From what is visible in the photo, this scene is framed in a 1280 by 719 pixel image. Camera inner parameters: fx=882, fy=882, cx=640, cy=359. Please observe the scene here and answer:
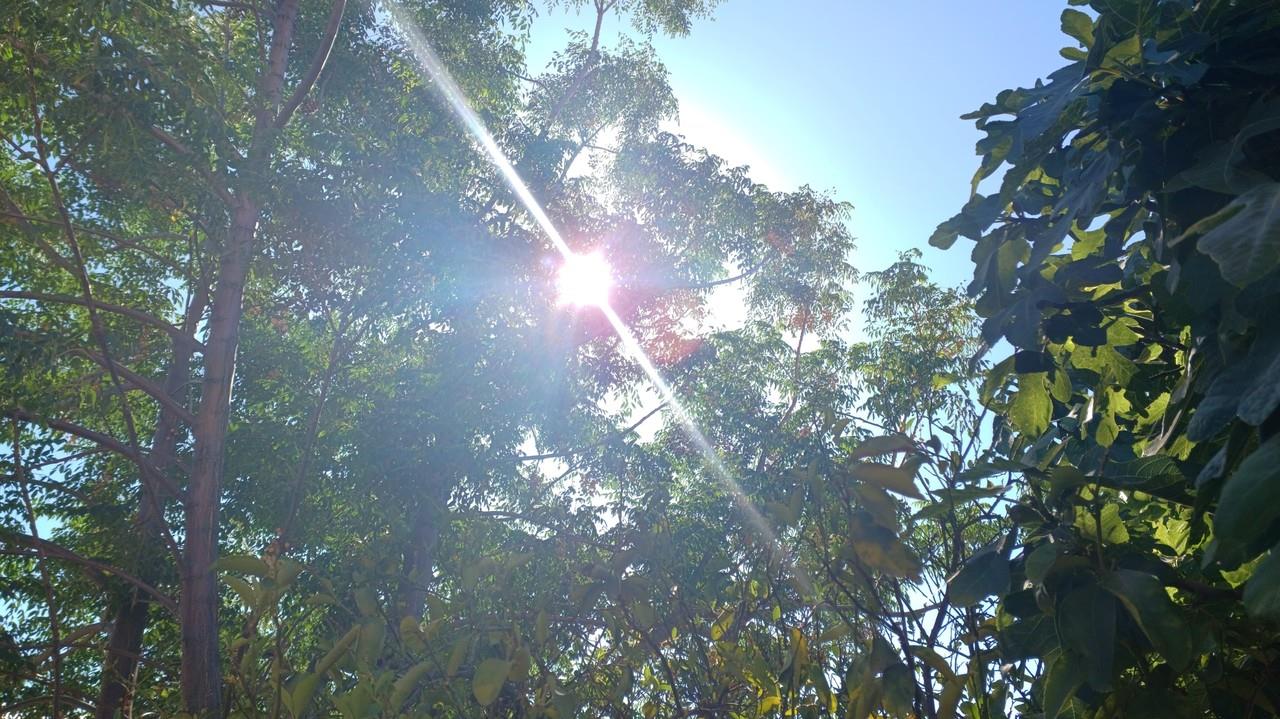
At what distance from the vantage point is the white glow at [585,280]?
8914 millimetres

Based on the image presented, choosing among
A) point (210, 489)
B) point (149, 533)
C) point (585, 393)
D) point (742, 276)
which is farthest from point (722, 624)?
point (742, 276)

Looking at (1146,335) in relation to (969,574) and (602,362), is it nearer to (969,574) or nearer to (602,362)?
(969,574)

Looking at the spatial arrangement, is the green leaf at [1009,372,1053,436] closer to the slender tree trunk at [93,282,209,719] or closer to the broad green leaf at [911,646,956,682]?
the broad green leaf at [911,646,956,682]

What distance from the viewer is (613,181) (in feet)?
40.0

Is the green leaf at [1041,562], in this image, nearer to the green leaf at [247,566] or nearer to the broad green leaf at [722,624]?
the broad green leaf at [722,624]

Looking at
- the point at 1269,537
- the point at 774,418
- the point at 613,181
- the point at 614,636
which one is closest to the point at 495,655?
the point at 614,636

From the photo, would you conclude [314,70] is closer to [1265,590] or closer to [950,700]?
[950,700]

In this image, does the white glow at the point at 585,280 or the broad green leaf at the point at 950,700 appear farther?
the white glow at the point at 585,280

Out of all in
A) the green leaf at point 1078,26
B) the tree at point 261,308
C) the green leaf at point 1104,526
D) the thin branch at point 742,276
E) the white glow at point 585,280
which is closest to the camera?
the green leaf at point 1104,526

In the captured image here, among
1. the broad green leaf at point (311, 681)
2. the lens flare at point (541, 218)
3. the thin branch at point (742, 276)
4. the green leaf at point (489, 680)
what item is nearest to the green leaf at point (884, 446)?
the green leaf at point (489, 680)

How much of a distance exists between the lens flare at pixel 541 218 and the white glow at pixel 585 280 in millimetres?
14

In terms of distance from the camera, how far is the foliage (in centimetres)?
105

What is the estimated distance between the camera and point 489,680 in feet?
5.21

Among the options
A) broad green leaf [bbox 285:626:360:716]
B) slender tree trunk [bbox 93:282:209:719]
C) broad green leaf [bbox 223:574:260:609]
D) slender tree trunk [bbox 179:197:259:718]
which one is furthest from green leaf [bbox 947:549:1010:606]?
slender tree trunk [bbox 93:282:209:719]
